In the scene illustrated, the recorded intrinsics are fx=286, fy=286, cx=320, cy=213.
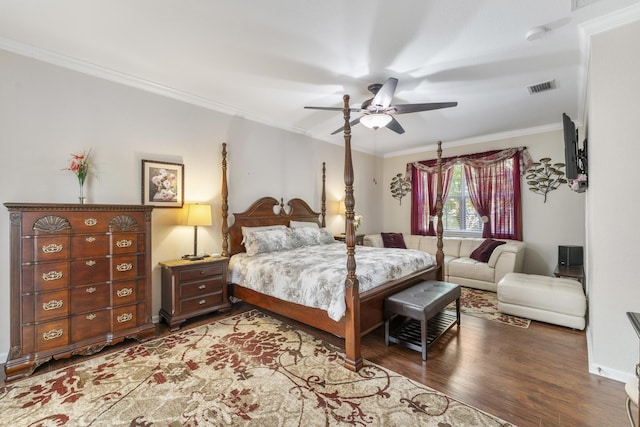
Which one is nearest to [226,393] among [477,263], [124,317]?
[124,317]

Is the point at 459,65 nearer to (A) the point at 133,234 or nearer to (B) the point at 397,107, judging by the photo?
(B) the point at 397,107

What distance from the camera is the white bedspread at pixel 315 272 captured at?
2.71 m

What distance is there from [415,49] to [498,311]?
135 inches

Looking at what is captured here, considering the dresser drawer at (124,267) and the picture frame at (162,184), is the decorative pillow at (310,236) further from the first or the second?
the dresser drawer at (124,267)

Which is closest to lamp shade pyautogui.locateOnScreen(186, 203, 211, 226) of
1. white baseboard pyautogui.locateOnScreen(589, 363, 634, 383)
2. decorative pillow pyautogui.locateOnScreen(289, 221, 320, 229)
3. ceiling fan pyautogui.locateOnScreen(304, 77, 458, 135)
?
decorative pillow pyautogui.locateOnScreen(289, 221, 320, 229)

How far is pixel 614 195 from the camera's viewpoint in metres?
2.29

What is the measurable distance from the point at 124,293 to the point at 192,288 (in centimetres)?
71

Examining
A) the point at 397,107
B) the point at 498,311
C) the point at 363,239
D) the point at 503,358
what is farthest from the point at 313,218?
the point at 503,358

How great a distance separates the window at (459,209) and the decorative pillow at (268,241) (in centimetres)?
380

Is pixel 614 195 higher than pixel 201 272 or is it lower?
higher

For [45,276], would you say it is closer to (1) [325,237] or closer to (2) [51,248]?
(2) [51,248]

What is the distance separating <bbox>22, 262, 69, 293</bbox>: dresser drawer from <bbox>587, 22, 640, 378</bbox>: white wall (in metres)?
4.61

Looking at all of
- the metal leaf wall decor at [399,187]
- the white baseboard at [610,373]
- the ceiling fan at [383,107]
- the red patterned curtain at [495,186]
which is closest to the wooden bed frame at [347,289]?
the ceiling fan at [383,107]

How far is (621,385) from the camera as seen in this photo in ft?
7.28
